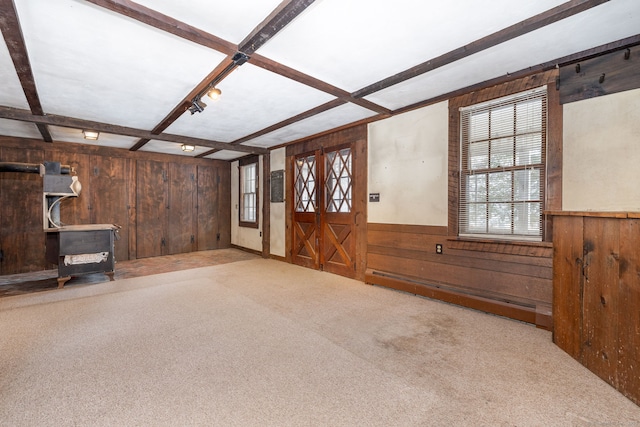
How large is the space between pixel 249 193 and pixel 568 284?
635cm

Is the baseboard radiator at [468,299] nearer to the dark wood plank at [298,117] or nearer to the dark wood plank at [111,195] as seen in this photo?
the dark wood plank at [298,117]

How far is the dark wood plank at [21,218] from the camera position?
4.96 m

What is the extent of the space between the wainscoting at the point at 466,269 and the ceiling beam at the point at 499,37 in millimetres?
→ 1819

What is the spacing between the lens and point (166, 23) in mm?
1992

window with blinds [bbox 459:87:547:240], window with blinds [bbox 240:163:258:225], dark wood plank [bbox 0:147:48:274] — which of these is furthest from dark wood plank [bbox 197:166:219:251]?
window with blinds [bbox 459:87:547:240]

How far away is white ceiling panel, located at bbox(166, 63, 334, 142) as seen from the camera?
300 centimetres

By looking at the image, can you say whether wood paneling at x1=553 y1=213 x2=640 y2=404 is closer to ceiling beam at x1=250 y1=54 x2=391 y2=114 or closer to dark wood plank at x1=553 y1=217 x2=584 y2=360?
dark wood plank at x1=553 y1=217 x2=584 y2=360

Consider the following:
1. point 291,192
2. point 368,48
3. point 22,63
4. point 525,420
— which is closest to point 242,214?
point 291,192

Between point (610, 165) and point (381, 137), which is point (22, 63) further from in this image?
point (610, 165)

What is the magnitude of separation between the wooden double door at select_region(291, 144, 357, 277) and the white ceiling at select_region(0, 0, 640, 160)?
118 cm

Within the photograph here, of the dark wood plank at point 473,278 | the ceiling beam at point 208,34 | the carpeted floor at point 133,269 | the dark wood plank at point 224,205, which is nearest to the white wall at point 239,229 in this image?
the dark wood plank at point 224,205

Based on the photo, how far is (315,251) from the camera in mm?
5203

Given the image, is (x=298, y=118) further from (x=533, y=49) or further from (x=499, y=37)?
(x=533, y=49)

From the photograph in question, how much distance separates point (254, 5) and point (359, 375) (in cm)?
263
